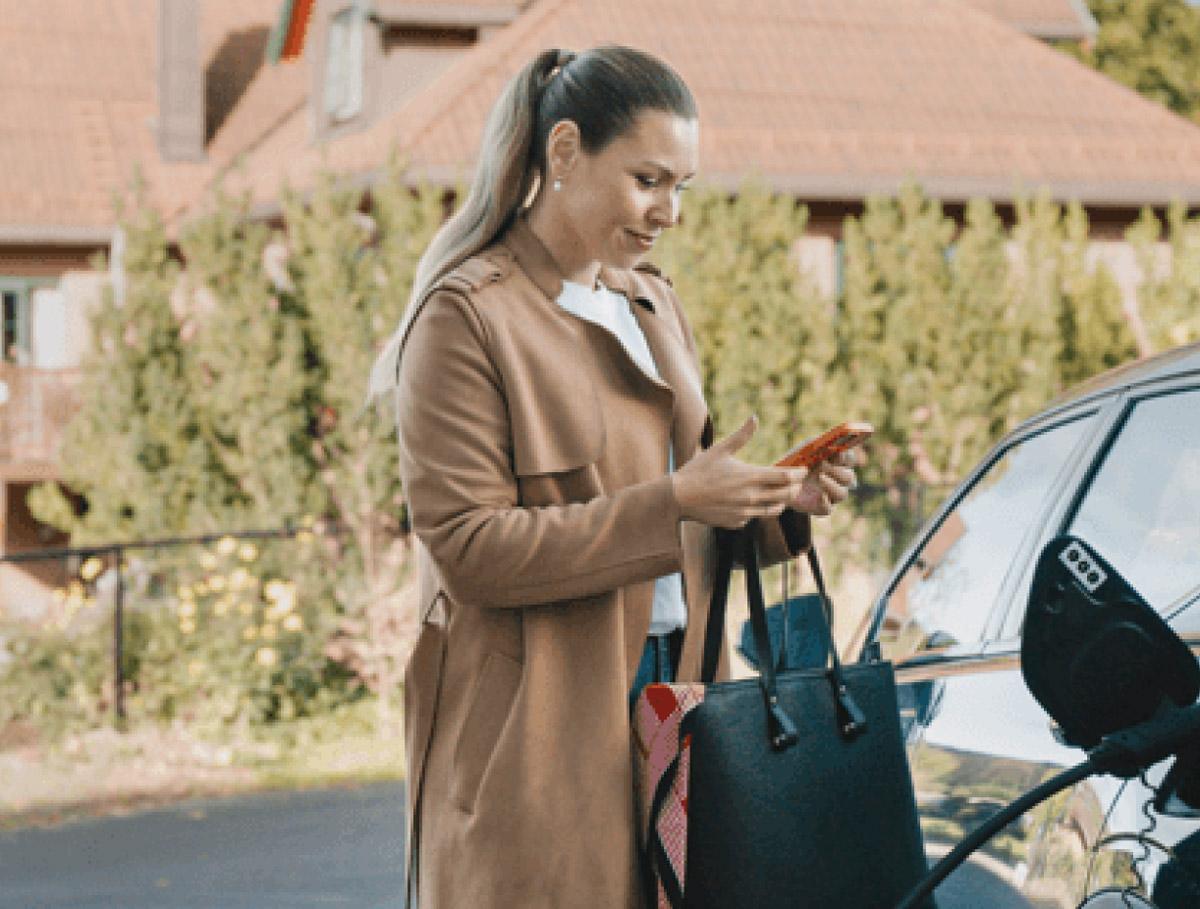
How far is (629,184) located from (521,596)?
1.93 feet

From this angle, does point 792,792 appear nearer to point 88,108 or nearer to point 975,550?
point 975,550

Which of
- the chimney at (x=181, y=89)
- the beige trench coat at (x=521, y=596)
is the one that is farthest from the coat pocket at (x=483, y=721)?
the chimney at (x=181, y=89)

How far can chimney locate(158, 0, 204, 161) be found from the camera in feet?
77.0

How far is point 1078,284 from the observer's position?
15523 mm

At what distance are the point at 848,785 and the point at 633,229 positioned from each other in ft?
2.65

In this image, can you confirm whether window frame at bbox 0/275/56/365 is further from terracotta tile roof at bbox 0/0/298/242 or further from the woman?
the woman

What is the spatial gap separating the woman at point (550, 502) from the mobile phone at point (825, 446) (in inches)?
2.3

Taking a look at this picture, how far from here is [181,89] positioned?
77.2ft

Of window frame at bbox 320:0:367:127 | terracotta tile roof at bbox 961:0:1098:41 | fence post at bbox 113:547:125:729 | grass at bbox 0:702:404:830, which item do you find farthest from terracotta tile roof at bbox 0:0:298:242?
grass at bbox 0:702:404:830

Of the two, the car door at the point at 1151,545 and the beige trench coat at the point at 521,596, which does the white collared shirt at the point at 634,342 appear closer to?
the beige trench coat at the point at 521,596

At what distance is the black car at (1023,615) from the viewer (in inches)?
98.5

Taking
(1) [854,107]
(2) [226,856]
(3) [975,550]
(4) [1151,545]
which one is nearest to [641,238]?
(4) [1151,545]

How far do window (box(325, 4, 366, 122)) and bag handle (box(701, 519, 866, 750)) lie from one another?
1776cm

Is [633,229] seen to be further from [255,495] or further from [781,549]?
[255,495]
